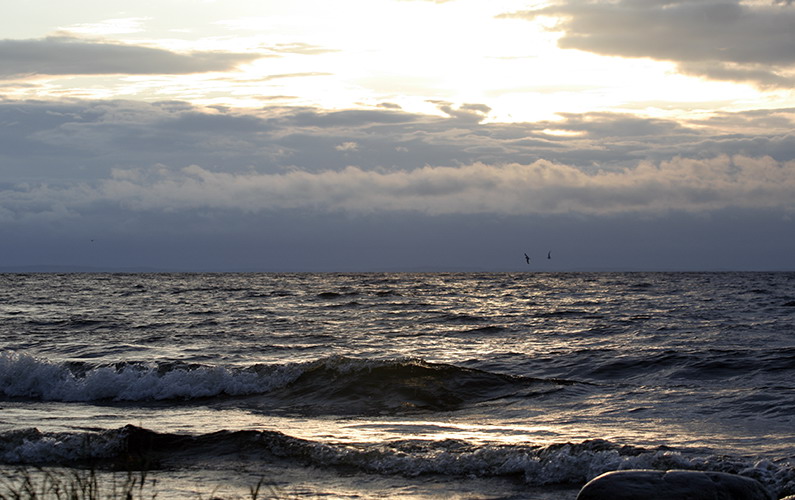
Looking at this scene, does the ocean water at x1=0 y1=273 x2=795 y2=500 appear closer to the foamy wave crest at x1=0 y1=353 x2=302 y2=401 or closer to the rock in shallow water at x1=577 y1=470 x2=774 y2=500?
the foamy wave crest at x1=0 y1=353 x2=302 y2=401

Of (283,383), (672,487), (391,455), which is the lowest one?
(283,383)

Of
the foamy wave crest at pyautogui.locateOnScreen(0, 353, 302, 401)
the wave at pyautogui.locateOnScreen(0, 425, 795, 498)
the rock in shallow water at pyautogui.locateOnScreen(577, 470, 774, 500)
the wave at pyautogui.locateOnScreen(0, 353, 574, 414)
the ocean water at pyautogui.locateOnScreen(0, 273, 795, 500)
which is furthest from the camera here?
the foamy wave crest at pyautogui.locateOnScreen(0, 353, 302, 401)

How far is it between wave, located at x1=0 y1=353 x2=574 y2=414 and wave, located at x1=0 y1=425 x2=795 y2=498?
4.38 m

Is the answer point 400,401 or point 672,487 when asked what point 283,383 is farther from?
point 672,487

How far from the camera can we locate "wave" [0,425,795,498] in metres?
9.98

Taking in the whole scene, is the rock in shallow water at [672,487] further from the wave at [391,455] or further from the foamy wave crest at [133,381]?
the foamy wave crest at [133,381]

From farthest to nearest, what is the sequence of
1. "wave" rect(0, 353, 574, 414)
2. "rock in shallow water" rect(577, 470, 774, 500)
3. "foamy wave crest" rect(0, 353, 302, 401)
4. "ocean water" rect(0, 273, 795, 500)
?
1. "foamy wave crest" rect(0, 353, 302, 401)
2. "wave" rect(0, 353, 574, 414)
3. "ocean water" rect(0, 273, 795, 500)
4. "rock in shallow water" rect(577, 470, 774, 500)

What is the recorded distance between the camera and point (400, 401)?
16219mm

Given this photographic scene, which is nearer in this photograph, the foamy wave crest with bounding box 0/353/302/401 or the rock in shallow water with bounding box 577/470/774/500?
the rock in shallow water with bounding box 577/470/774/500

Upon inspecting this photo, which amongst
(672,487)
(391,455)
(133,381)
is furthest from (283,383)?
(672,487)

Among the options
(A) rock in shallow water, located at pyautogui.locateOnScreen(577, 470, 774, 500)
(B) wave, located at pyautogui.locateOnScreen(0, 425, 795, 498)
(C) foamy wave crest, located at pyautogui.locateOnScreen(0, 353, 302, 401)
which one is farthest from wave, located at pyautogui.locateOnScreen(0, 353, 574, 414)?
(A) rock in shallow water, located at pyautogui.locateOnScreen(577, 470, 774, 500)

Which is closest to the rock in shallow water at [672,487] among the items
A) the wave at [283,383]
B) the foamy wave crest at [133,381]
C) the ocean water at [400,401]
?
the ocean water at [400,401]

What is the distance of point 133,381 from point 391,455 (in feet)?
33.5

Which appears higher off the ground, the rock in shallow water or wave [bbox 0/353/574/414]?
the rock in shallow water
